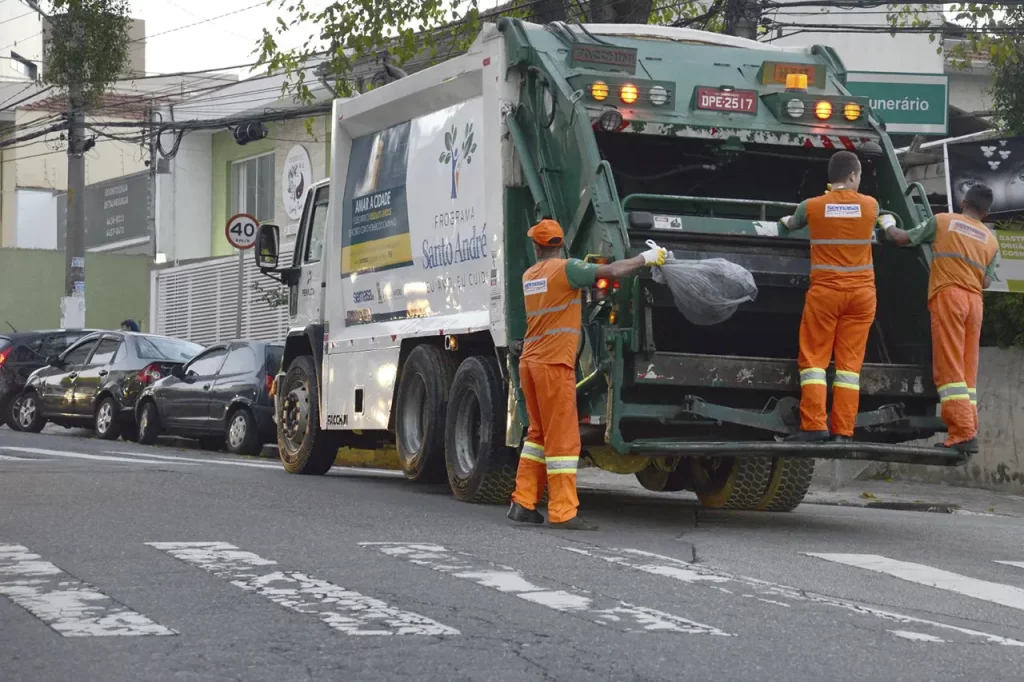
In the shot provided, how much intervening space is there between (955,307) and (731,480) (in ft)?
7.54

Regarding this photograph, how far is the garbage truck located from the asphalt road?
57cm

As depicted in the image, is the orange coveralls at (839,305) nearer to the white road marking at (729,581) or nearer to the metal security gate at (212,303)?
the white road marking at (729,581)

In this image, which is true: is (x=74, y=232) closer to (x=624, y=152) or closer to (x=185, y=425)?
(x=185, y=425)

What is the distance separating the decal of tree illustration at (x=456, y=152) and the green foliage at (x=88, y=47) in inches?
736

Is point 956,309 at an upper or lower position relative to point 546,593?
upper

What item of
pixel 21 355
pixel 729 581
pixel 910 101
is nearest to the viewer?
pixel 729 581

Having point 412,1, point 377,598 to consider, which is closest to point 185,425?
point 412,1

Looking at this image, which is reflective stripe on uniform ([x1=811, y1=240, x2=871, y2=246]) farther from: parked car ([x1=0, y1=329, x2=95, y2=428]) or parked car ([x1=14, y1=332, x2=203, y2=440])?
parked car ([x1=0, y1=329, x2=95, y2=428])

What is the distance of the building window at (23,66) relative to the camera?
198ft

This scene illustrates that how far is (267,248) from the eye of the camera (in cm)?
1484

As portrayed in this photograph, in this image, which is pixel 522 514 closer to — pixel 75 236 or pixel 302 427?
pixel 302 427

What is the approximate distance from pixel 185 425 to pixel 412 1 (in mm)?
5687

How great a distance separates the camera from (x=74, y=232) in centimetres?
2895

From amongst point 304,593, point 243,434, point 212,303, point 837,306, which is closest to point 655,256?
point 837,306
